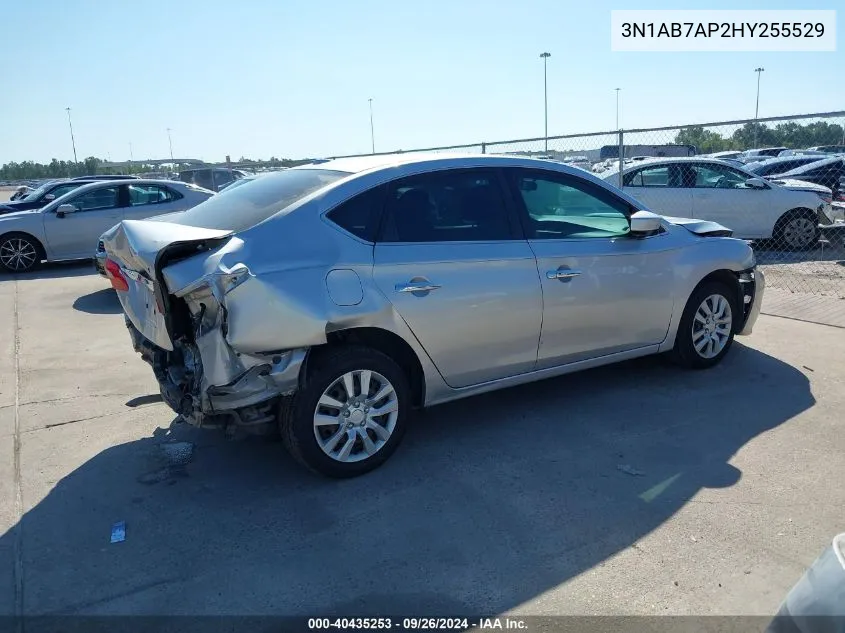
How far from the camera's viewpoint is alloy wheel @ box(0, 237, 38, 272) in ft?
38.6

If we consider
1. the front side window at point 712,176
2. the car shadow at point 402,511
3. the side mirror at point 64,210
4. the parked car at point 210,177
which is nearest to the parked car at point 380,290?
the car shadow at point 402,511

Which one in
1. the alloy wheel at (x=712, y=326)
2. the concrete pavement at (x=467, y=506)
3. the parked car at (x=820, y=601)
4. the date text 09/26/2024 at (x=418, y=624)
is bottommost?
the date text 09/26/2024 at (x=418, y=624)

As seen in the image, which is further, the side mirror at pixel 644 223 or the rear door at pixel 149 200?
the rear door at pixel 149 200

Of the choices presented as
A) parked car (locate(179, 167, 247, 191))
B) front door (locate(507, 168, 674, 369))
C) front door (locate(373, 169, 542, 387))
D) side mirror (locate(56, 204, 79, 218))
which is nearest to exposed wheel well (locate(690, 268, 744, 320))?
front door (locate(507, 168, 674, 369))

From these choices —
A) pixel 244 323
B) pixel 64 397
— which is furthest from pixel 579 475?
pixel 64 397

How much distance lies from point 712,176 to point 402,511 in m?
9.58

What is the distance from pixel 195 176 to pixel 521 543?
60.5ft

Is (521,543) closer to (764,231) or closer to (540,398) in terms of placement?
(540,398)

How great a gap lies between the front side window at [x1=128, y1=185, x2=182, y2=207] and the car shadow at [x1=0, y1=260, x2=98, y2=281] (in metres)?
1.49

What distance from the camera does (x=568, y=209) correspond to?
465 cm

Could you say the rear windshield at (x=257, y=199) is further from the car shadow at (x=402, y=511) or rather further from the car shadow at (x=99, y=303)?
the car shadow at (x=99, y=303)

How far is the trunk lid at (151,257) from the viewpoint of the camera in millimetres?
3488

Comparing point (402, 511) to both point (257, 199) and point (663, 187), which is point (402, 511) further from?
point (663, 187)

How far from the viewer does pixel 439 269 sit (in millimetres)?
3914
